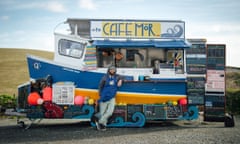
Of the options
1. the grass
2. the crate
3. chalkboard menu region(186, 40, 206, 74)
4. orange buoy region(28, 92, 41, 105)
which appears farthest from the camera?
the grass

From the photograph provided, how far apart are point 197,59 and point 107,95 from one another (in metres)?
3.61

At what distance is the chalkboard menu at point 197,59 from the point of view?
11156 millimetres

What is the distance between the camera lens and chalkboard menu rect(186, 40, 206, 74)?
11.2 metres

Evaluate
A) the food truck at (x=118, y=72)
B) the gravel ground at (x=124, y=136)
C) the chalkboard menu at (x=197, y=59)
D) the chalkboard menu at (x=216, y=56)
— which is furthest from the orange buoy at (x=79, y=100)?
the chalkboard menu at (x=216, y=56)

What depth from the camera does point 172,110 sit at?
10.7 m

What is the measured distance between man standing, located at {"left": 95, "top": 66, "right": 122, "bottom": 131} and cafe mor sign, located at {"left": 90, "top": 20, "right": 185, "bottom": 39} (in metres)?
1.69

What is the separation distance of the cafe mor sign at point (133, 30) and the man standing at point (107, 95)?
1.69 m

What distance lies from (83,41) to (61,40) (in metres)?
0.81

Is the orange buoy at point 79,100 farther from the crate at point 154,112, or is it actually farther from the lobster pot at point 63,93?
the crate at point 154,112

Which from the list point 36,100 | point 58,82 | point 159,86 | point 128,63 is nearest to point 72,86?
point 58,82

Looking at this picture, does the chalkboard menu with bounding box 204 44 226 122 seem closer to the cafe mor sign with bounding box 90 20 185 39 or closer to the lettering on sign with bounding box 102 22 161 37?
the cafe mor sign with bounding box 90 20 185 39

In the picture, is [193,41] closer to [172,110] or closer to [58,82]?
[172,110]

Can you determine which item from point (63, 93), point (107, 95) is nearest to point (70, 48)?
point (63, 93)

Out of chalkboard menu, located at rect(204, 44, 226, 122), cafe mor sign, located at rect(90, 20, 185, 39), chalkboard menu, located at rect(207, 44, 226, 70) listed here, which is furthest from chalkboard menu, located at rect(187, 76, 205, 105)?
cafe mor sign, located at rect(90, 20, 185, 39)
